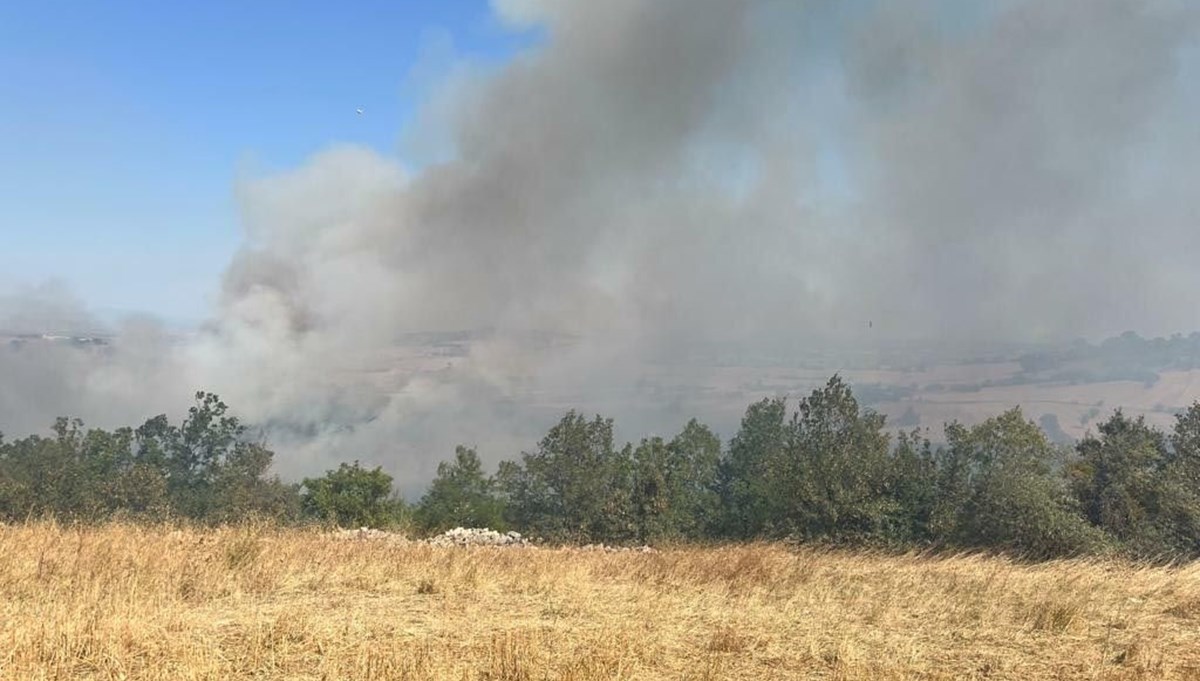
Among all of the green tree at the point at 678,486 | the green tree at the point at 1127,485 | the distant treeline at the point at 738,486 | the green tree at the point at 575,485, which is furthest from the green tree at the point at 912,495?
the green tree at the point at 575,485

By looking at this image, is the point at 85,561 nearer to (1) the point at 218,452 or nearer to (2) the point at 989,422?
(2) the point at 989,422

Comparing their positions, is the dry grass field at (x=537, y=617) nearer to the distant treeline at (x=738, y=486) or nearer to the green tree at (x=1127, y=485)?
the distant treeline at (x=738, y=486)

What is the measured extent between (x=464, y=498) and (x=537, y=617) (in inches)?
1715

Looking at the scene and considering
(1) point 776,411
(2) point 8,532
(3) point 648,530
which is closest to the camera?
(2) point 8,532

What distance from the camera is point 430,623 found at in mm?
8844

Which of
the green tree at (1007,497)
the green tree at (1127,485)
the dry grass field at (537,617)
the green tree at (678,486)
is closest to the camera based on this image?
the dry grass field at (537,617)

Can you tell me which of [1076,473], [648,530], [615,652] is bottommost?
[648,530]

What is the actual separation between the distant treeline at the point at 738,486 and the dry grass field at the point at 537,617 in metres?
9.13

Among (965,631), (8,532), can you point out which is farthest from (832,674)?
(8,532)

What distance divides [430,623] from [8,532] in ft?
34.9

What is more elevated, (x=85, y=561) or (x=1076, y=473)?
(x=85, y=561)

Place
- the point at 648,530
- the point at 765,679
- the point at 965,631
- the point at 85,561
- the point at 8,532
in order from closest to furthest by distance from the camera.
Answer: the point at 765,679
the point at 965,631
the point at 85,561
the point at 8,532
the point at 648,530

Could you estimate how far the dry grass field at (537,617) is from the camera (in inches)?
274

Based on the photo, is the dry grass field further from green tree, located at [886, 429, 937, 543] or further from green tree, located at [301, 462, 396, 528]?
green tree, located at [301, 462, 396, 528]
